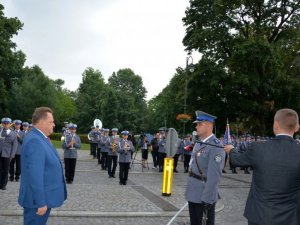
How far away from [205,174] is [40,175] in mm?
2291

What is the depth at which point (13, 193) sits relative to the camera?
39.8ft

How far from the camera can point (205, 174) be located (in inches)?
241

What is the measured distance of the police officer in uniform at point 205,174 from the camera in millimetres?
5781

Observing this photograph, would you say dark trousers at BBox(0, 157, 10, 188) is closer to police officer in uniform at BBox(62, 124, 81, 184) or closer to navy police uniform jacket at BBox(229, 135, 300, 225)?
police officer in uniform at BBox(62, 124, 81, 184)

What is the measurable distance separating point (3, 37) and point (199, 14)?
65.2ft

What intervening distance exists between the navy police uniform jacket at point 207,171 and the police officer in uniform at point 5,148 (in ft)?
27.2

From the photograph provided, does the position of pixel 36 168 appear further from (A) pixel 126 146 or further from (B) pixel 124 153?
(A) pixel 126 146

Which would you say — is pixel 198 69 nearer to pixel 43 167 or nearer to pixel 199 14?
pixel 199 14

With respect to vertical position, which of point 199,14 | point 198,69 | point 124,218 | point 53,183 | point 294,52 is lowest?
point 124,218

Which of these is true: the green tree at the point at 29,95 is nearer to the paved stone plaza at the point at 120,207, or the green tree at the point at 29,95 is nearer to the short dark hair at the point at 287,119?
the paved stone plaza at the point at 120,207

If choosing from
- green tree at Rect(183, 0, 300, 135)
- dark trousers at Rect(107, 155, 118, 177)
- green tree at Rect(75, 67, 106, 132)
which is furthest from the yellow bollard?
green tree at Rect(75, 67, 106, 132)

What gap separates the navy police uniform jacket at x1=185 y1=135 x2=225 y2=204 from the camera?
5766mm

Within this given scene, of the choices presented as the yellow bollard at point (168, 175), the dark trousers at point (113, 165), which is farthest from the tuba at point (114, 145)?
the yellow bollard at point (168, 175)

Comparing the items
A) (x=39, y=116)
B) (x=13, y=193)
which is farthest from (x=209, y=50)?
(x=39, y=116)
